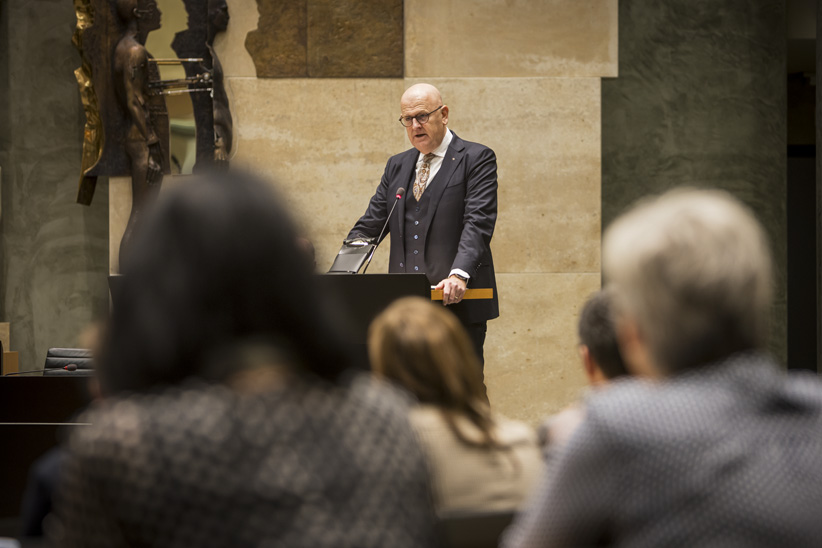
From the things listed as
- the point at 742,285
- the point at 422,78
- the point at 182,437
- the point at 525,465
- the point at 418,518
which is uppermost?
the point at 422,78

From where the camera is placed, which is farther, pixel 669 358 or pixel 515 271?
pixel 515 271

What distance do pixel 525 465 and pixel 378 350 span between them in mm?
378

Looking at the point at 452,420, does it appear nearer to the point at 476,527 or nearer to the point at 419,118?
the point at 476,527

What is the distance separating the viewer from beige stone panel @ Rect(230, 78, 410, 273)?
632 centimetres

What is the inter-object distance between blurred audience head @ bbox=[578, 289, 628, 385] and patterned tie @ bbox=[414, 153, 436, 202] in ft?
7.38

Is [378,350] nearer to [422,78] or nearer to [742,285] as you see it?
[742,285]

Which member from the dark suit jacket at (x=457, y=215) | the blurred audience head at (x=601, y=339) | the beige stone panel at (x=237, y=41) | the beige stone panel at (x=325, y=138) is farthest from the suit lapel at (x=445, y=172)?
the beige stone panel at (x=237, y=41)

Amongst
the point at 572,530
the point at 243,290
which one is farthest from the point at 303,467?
the point at 572,530

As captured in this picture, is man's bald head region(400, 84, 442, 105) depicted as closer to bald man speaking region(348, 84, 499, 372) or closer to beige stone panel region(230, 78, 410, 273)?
bald man speaking region(348, 84, 499, 372)

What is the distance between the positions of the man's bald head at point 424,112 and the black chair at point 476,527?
291 cm

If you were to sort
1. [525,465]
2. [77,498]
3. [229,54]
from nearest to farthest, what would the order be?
[77,498] < [525,465] < [229,54]

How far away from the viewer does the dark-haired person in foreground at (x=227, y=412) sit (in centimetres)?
87

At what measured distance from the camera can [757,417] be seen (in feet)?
3.33

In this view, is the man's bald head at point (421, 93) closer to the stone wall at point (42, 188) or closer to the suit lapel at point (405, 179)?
the suit lapel at point (405, 179)
